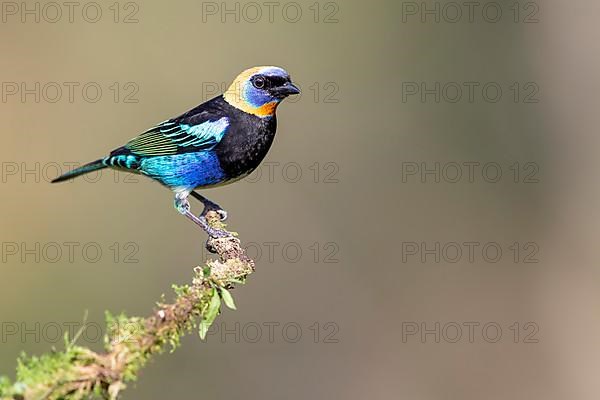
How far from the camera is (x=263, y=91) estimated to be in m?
6.51

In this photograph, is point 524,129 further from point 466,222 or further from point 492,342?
point 492,342

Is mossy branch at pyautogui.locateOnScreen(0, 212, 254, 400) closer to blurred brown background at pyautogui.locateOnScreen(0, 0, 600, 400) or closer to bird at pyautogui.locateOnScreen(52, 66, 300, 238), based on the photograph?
bird at pyautogui.locateOnScreen(52, 66, 300, 238)

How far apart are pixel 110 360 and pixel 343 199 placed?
9.24m

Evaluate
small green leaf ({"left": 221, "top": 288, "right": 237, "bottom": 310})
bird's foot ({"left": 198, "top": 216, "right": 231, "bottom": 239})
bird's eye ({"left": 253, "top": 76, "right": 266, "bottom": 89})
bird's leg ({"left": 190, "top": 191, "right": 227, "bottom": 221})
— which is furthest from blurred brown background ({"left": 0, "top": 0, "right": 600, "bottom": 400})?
small green leaf ({"left": 221, "top": 288, "right": 237, "bottom": 310})

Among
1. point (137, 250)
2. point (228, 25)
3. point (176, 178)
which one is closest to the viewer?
point (176, 178)

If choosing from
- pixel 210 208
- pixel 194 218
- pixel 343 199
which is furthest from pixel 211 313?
pixel 343 199

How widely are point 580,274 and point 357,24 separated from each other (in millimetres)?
5016

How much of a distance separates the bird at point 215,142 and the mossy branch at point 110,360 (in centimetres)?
276

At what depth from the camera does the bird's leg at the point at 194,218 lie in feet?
18.3

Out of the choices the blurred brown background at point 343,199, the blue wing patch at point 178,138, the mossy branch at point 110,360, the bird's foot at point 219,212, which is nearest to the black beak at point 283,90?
the blue wing patch at point 178,138

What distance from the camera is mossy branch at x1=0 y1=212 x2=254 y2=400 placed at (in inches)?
104

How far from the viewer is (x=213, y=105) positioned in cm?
669

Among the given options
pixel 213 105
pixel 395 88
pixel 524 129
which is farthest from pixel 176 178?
pixel 524 129

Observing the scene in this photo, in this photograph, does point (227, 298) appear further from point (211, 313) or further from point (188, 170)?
point (188, 170)
